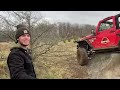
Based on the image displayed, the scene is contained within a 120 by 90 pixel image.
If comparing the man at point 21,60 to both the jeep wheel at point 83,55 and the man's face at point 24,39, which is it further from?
the jeep wheel at point 83,55

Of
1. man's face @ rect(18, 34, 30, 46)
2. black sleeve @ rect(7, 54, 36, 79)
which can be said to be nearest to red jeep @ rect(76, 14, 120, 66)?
man's face @ rect(18, 34, 30, 46)

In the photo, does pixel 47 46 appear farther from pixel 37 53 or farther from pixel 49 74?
pixel 49 74

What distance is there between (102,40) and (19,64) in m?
7.02

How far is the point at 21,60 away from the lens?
6.61ft

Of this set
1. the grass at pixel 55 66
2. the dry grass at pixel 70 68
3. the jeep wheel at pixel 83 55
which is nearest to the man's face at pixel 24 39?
the grass at pixel 55 66

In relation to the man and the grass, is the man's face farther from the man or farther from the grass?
the grass

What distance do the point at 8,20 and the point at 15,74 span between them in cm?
650

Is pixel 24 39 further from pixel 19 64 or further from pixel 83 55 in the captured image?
pixel 83 55

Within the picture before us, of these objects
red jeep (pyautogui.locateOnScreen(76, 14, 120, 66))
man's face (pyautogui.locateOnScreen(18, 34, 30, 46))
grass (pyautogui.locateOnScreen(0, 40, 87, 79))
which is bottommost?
grass (pyautogui.locateOnScreen(0, 40, 87, 79))

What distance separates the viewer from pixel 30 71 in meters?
2.14

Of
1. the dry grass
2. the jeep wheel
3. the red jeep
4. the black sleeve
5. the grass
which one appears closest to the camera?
the black sleeve

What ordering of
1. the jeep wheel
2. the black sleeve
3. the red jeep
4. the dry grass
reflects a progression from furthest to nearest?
the jeep wheel < the dry grass < the red jeep < the black sleeve

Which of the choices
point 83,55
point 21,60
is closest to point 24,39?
point 21,60

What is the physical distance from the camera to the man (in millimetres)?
1896
